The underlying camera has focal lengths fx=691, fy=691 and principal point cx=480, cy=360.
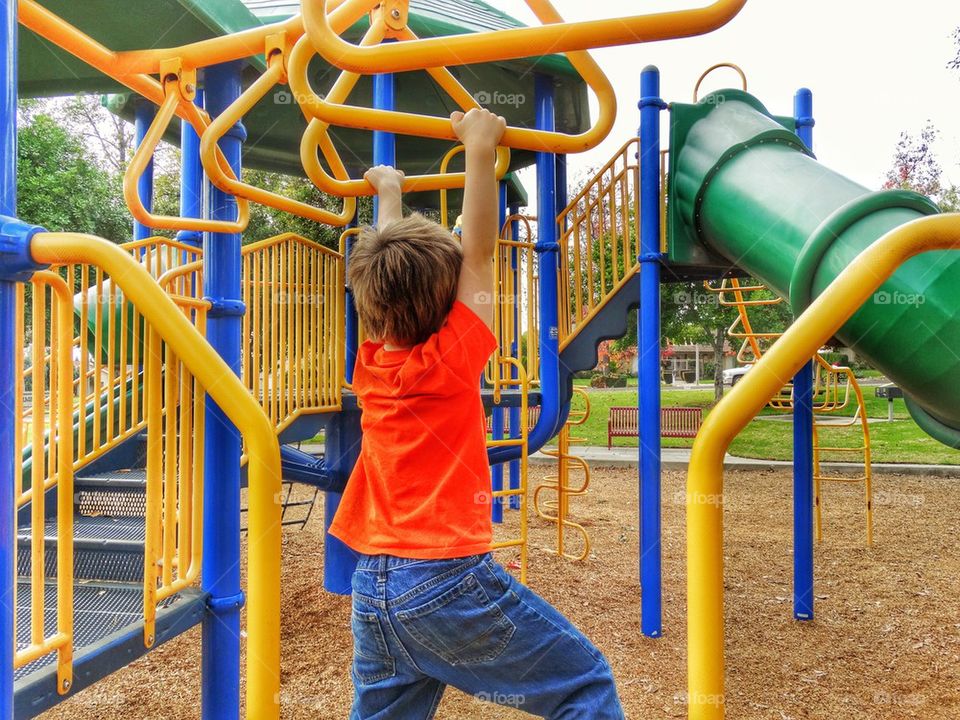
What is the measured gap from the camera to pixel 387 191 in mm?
1838

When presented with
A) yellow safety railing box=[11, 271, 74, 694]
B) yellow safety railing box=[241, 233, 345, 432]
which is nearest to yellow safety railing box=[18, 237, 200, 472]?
yellow safety railing box=[11, 271, 74, 694]

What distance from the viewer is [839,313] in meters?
1.11

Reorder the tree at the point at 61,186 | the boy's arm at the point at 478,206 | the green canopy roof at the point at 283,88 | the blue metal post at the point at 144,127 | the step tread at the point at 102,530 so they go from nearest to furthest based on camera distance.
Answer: the boy's arm at the point at 478,206 < the green canopy roof at the point at 283,88 < the step tread at the point at 102,530 < the blue metal post at the point at 144,127 < the tree at the point at 61,186

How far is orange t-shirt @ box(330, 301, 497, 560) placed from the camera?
1.29m

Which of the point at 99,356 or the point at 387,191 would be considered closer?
the point at 387,191

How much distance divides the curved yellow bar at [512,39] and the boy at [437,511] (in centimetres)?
16

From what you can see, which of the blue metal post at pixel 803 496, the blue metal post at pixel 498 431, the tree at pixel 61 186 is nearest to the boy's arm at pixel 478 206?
the blue metal post at pixel 803 496

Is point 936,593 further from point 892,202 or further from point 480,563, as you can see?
point 480,563

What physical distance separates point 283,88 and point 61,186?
473 inches

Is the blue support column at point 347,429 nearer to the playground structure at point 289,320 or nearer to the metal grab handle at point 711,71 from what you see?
the playground structure at point 289,320

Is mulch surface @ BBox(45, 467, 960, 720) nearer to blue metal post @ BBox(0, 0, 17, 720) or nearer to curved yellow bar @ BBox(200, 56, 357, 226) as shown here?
blue metal post @ BBox(0, 0, 17, 720)

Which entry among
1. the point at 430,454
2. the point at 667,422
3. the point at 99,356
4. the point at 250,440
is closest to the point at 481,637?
the point at 430,454

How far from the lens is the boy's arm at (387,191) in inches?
71.4

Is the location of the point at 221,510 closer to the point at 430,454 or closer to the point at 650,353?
the point at 430,454
